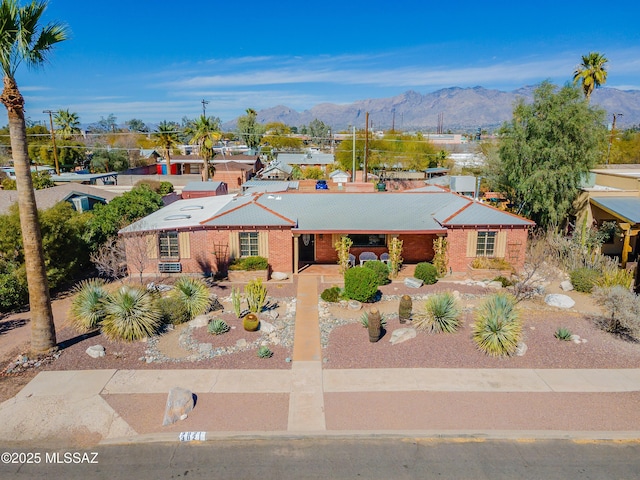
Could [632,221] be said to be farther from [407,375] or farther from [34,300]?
[34,300]

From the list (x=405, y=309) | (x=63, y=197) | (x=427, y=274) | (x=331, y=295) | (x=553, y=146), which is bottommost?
(x=331, y=295)

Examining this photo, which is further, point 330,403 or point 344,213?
point 344,213

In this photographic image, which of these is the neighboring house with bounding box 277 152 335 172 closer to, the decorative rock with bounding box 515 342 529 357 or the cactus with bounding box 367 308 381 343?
the cactus with bounding box 367 308 381 343

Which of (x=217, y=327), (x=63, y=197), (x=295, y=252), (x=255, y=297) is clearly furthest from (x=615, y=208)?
(x=63, y=197)

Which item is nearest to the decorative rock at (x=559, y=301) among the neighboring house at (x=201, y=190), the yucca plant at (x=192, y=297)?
the yucca plant at (x=192, y=297)

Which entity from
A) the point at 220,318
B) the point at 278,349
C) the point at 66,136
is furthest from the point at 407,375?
the point at 66,136

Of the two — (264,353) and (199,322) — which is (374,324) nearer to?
(264,353)
